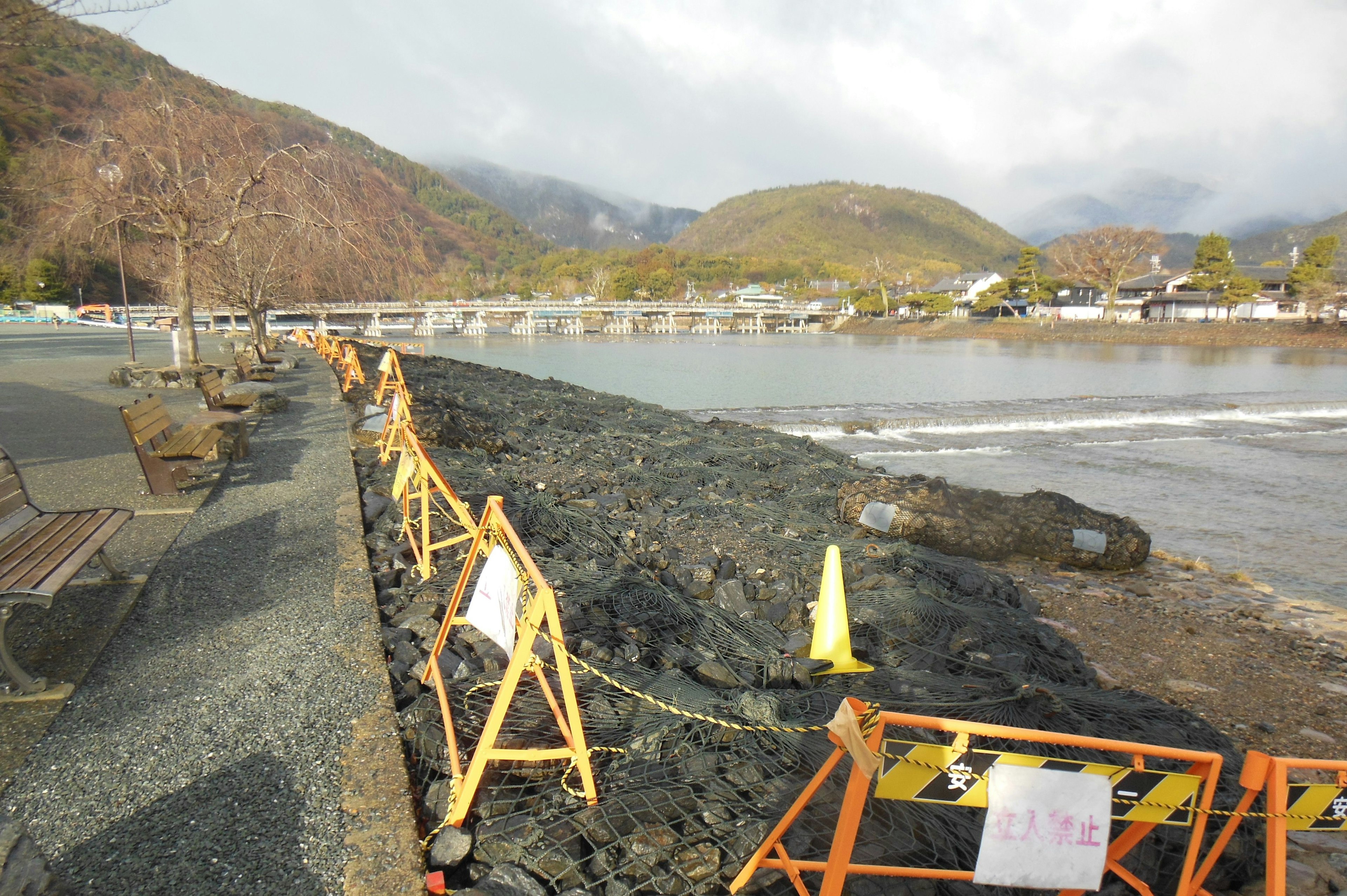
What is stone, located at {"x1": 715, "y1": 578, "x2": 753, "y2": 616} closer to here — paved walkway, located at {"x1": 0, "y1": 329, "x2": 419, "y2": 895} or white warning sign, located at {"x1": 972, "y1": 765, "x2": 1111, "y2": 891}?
paved walkway, located at {"x1": 0, "y1": 329, "x2": 419, "y2": 895}

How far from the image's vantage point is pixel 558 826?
2.58 m

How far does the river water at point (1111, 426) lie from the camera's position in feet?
34.8

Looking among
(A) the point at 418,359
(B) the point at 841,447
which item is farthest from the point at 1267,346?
(A) the point at 418,359

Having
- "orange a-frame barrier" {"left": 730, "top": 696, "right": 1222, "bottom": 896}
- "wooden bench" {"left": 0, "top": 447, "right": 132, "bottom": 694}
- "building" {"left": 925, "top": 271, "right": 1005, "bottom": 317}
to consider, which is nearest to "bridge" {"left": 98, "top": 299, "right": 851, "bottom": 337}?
"building" {"left": 925, "top": 271, "right": 1005, "bottom": 317}

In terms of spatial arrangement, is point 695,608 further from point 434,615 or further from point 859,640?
point 434,615

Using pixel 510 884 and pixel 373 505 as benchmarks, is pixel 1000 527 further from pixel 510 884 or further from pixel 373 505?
pixel 510 884

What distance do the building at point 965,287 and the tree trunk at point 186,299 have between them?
105520 mm

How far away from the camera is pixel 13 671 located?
3.13 m

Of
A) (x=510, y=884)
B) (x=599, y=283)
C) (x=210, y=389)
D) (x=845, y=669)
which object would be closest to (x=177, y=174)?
(x=210, y=389)

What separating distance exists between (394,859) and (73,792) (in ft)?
4.28

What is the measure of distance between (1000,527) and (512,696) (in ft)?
22.1

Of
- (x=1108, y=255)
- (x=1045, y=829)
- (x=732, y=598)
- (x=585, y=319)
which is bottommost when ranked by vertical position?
(x=732, y=598)

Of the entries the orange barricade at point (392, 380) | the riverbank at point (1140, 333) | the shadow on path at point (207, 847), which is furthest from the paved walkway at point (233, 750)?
the riverbank at point (1140, 333)

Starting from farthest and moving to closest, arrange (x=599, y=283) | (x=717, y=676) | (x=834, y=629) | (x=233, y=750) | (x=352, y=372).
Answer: (x=599, y=283) → (x=352, y=372) → (x=834, y=629) → (x=717, y=676) → (x=233, y=750)
